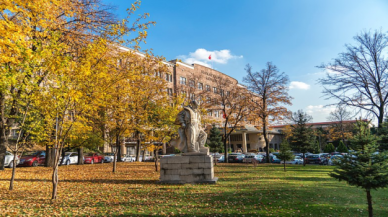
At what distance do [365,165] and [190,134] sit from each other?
7.59m

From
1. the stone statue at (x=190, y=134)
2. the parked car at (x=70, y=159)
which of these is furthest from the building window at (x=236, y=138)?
the stone statue at (x=190, y=134)

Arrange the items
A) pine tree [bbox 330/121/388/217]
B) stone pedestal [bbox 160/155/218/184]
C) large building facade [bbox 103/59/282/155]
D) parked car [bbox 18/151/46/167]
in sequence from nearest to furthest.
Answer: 1. pine tree [bbox 330/121/388/217]
2. stone pedestal [bbox 160/155/218/184]
3. parked car [bbox 18/151/46/167]
4. large building facade [bbox 103/59/282/155]

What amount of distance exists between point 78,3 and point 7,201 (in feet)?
29.4

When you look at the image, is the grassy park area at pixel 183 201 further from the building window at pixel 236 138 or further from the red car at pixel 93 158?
the building window at pixel 236 138

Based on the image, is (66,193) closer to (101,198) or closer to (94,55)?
(101,198)

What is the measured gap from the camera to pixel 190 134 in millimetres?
12477

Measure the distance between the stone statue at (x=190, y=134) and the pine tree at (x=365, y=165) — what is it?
266 inches

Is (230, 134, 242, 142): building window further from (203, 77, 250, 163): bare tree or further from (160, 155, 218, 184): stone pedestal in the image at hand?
(160, 155, 218, 184): stone pedestal

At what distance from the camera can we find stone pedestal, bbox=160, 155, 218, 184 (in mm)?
11984

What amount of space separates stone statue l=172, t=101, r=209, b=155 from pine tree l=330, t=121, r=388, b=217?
6.75 meters

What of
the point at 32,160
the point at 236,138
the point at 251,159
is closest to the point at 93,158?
the point at 32,160

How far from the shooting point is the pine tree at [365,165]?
6258mm

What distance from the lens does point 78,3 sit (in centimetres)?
1212

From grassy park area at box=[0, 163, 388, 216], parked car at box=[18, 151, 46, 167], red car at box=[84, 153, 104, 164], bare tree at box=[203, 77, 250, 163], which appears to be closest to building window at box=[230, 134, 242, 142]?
bare tree at box=[203, 77, 250, 163]
